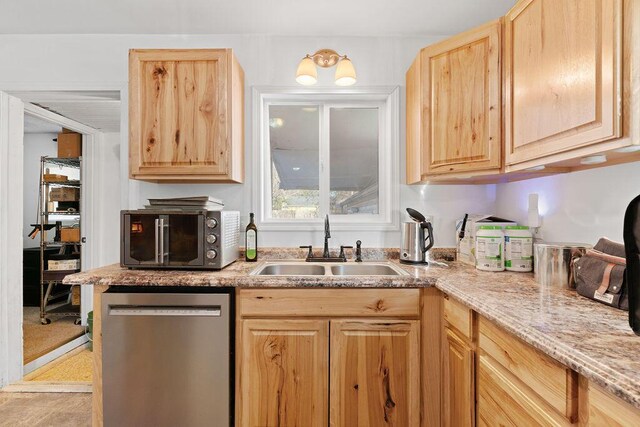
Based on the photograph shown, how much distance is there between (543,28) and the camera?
1234 mm

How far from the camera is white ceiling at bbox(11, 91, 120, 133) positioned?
7.39ft

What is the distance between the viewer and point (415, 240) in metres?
1.96

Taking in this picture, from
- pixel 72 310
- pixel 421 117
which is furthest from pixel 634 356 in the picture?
pixel 72 310

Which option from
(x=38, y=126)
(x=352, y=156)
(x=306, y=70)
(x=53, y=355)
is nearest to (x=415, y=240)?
(x=352, y=156)

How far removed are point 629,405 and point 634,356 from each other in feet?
0.41

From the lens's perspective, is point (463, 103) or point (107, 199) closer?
point (463, 103)

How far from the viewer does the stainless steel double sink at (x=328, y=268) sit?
1939 mm

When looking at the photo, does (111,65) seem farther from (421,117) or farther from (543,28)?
(543,28)

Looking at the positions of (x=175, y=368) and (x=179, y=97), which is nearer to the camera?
(x=175, y=368)

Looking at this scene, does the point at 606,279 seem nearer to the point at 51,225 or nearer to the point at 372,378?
the point at 372,378

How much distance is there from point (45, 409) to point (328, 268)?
6.49ft

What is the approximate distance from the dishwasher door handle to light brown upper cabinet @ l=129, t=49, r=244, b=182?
2.45 ft

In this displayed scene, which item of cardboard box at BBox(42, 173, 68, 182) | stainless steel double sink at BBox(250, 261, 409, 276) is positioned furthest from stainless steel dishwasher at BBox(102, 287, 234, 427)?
cardboard box at BBox(42, 173, 68, 182)

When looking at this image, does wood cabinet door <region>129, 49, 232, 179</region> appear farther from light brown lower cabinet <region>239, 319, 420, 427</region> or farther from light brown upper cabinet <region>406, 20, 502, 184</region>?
light brown upper cabinet <region>406, 20, 502, 184</region>
